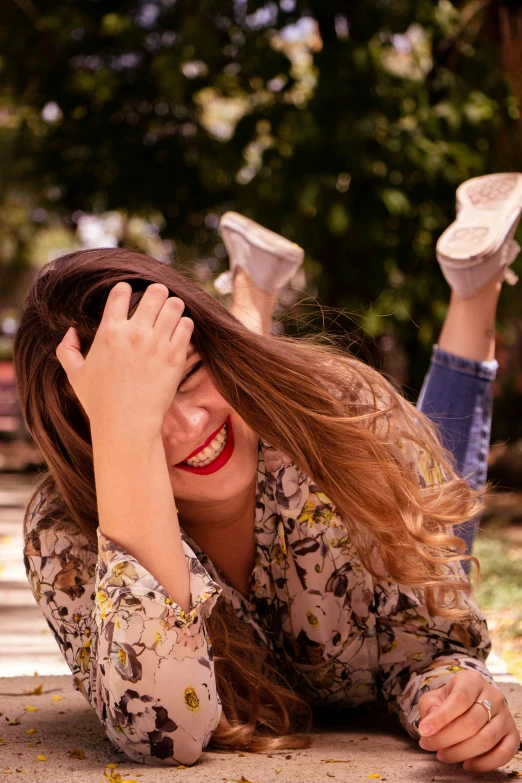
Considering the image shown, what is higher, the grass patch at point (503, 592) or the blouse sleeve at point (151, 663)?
the blouse sleeve at point (151, 663)

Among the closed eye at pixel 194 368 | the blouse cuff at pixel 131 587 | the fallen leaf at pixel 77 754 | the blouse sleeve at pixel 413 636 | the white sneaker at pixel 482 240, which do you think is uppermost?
the white sneaker at pixel 482 240

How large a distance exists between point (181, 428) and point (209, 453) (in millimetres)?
100

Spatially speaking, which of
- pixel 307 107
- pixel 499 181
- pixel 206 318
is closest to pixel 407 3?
pixel 307 107

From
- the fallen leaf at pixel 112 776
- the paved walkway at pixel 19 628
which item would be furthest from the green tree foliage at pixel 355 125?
the fallen leaf at pixel 112 776

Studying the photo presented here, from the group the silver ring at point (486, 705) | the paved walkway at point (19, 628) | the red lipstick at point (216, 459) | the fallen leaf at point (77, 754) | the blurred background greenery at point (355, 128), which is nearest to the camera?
the silver ring at point (486, 705)

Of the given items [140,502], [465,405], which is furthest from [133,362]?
[465,405]

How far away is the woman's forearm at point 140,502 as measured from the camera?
175cm

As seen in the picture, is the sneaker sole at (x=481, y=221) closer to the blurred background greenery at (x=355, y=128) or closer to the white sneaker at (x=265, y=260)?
the white sneaker at (x=265, y=260)

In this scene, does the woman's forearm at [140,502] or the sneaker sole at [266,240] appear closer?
the woman's forearm at [140,502]

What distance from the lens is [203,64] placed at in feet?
25.5

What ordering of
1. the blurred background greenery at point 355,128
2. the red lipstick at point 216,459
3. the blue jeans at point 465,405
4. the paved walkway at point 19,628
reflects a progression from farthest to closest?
1. the blurred background greenery at point 355,128
2. the blue jeans at point 465,405
3. the paved walkway at point 19,628
4. the red lipstick at point 216,459

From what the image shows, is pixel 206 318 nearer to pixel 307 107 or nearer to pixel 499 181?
pixel 499 181

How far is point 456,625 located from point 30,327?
1.10 meters

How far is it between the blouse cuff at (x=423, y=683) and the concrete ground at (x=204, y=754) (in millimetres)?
56
